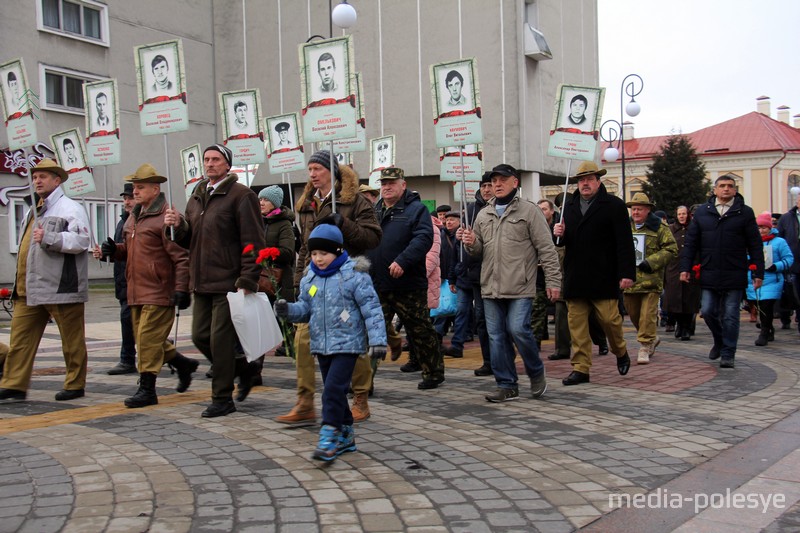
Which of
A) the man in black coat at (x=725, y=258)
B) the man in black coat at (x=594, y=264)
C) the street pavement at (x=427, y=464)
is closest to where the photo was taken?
the street pavement at (x=427, y=464)

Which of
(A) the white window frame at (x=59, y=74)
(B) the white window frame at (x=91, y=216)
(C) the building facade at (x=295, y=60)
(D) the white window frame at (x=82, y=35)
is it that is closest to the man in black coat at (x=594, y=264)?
(B) the white window frame at (x=91, y=216)

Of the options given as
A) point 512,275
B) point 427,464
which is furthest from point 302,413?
point 512,275

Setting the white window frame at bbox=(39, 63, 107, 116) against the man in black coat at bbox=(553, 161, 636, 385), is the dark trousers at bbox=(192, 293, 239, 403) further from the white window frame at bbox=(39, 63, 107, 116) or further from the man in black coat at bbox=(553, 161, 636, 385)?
the white window frame at bbox=(39, 63, 107, 116)

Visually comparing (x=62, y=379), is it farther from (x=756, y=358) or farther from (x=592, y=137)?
(x=756, y=358)

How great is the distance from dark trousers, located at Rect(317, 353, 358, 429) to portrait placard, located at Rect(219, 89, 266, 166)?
26.4 ft

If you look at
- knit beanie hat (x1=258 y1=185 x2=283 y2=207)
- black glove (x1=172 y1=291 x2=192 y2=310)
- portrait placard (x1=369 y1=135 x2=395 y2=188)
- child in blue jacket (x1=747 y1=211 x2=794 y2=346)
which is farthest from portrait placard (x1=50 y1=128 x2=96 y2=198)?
child in blue jacket (x1=747 y1=211 x2=794 y2=346)

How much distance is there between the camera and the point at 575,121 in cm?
916

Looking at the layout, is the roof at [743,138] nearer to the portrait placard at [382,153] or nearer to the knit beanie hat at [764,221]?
the portrait placard at [382,153]

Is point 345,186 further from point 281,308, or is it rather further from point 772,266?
point 772,266

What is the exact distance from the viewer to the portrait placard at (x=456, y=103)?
28.1 ft

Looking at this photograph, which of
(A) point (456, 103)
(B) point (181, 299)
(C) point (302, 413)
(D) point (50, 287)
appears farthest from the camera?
(A) point (456, 103)

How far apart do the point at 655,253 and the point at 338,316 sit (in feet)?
19.3

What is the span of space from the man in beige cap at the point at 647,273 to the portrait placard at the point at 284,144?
5.79 metres

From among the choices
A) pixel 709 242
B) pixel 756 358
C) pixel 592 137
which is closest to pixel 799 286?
pixel 756 358
